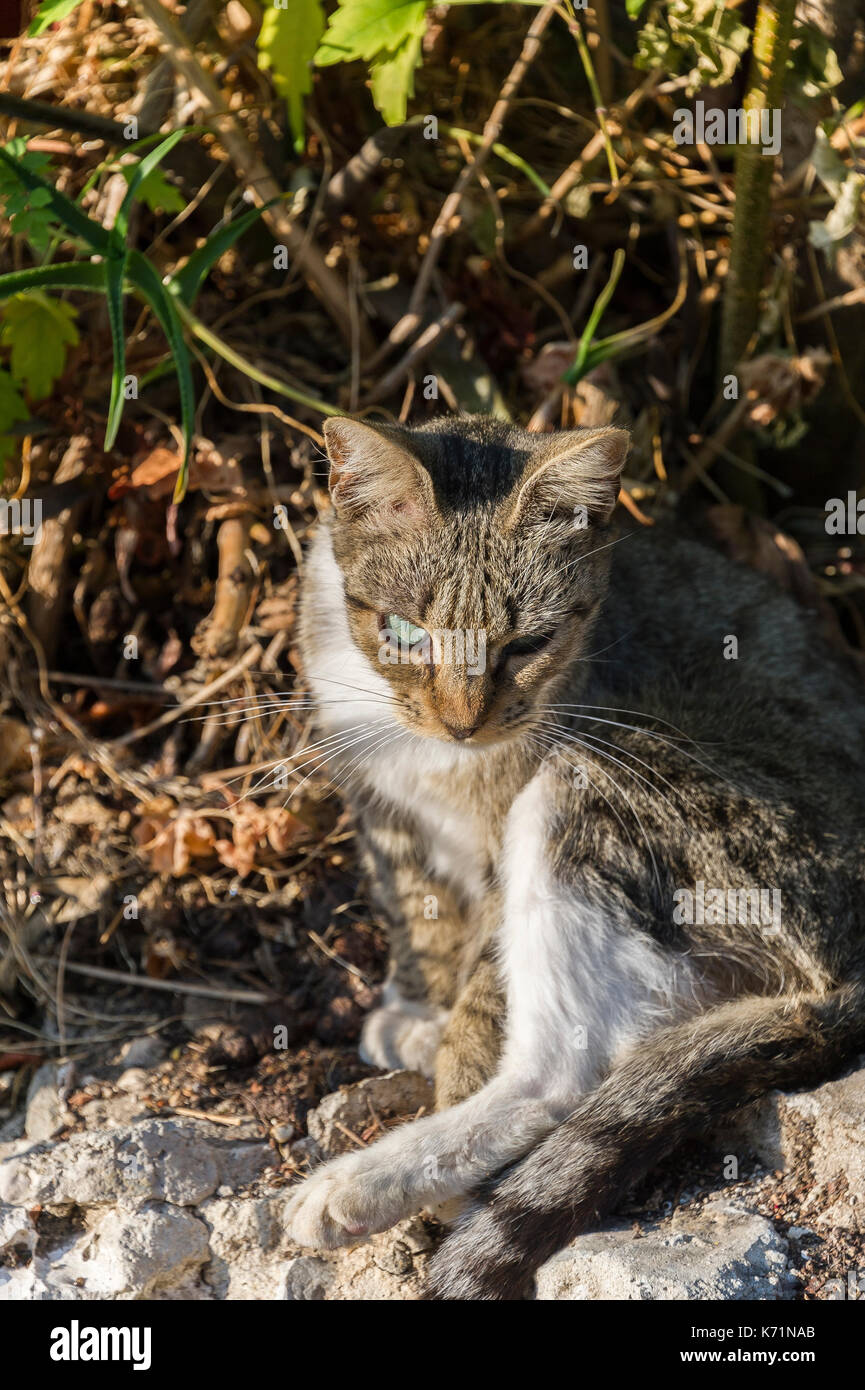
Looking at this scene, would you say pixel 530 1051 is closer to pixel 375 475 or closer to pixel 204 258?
pixel 375 475

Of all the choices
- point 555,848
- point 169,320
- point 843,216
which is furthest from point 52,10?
point 555,848

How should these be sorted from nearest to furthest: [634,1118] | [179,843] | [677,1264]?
[677,1264] → [634,1118] → [179,843]

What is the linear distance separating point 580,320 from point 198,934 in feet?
8.81

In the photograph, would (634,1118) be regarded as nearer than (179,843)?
Yes

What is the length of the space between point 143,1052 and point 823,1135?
1944 millimetres

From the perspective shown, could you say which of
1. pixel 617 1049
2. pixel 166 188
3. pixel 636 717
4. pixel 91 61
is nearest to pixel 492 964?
pixel 617 1049

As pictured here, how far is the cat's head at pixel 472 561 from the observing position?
112 inches

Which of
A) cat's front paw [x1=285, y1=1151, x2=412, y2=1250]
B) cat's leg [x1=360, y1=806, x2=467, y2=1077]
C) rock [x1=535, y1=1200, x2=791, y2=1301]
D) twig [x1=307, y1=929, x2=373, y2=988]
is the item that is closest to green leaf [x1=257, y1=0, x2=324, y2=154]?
cat's leg [x1=360, y1=806, x2=467, y2=1077]

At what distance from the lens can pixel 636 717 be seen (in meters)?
3.24

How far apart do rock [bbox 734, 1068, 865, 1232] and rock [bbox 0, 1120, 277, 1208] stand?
50.2 inches

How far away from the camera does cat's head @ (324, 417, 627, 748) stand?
2.85 meters

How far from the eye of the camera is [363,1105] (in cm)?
325

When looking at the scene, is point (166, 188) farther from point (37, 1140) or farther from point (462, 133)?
point (37, 1140)

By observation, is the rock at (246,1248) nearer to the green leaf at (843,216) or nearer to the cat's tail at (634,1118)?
the cat's tail at (634,1118)
